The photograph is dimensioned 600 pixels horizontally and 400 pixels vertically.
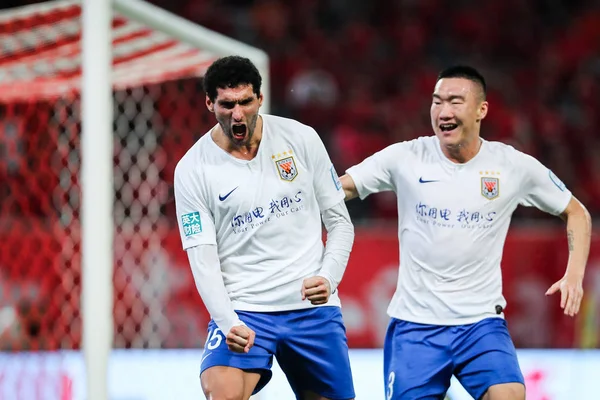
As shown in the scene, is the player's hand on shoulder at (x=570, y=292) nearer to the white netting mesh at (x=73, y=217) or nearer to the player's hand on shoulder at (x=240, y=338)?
the player's hand on shoulder at (x=240, y=338)

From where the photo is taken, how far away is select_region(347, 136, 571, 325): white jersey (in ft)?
13.1

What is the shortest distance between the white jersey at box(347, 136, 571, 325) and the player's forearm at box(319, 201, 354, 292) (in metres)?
0.36

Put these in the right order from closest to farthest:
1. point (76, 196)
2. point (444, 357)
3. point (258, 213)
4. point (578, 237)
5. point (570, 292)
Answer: point (258, 213) < point (570, 292) < point (444, 357) < point (578, 237) < point (76, 196)

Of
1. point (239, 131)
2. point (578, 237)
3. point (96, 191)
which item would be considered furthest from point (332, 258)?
point (96, 191)

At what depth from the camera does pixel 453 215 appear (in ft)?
13.2

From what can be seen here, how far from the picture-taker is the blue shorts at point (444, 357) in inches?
153

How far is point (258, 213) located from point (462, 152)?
98 centimetres

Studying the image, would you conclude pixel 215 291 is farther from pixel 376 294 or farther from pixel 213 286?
pixel 376 294

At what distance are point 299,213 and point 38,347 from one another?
3748 millimetres

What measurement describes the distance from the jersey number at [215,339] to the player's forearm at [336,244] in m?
0.44

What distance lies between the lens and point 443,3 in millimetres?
11430

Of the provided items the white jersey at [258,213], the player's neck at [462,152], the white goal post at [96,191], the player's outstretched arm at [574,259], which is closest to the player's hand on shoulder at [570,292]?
the player's outstretched arm at [574,259]

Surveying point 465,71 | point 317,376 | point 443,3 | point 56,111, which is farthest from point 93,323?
point 443,3

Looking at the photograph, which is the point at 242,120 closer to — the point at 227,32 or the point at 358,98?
the point at 358,98
